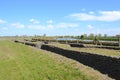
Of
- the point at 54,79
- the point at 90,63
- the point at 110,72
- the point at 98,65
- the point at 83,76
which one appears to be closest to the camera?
the point at 83,76

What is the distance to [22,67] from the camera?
24625mm

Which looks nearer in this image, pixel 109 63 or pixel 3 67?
pixel 109 63

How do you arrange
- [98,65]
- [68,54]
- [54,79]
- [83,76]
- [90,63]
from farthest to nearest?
[68,54], [90,63], [98,65], [54,79], [83,76]

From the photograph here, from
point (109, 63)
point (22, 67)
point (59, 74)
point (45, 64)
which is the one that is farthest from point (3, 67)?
point (109, 63)

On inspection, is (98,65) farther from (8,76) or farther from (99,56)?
(8,76)

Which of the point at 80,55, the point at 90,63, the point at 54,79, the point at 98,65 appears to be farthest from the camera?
the point at 80,55

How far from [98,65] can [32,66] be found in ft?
18.2

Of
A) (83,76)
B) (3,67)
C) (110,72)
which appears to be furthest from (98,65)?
(3,67)

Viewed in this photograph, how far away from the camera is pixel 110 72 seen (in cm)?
2023

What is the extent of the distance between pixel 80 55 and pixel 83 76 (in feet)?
36.3

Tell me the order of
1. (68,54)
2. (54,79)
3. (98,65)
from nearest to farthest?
(54,79), (98,65), (68,54)

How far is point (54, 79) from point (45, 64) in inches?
265

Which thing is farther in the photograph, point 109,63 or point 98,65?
point 98,65

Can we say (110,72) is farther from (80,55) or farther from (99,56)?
(80,55)
